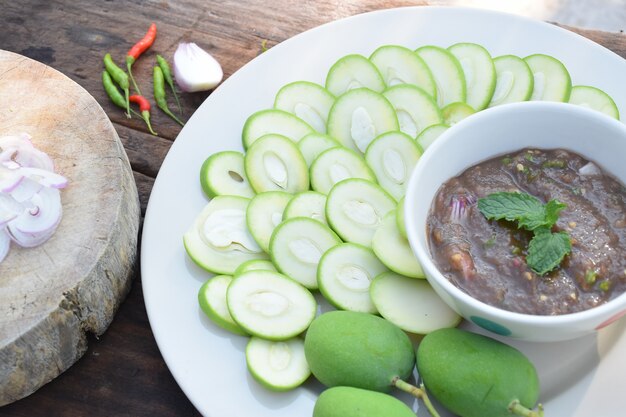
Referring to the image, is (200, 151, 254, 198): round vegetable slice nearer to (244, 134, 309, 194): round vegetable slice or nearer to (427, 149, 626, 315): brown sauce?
(244, 134, 309, 194): round vegetable slice

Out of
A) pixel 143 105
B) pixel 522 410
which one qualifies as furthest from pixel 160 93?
pixel 522 410

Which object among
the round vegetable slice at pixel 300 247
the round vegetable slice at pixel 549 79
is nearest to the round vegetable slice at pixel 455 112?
the round vegetable slice at pixel 549 79

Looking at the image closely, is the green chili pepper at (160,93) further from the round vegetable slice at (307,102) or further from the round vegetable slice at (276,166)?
the round vegetable slice at (276,166)

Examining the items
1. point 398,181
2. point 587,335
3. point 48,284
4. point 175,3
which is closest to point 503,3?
point 175,3

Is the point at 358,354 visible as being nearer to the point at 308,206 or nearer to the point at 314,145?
the point at 308,206

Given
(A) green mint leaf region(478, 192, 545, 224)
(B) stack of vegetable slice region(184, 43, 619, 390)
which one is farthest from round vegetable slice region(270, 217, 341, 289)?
(A) green mint leaf region(478, 192, 545, 224)

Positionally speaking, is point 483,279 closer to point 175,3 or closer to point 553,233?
point 553,233
